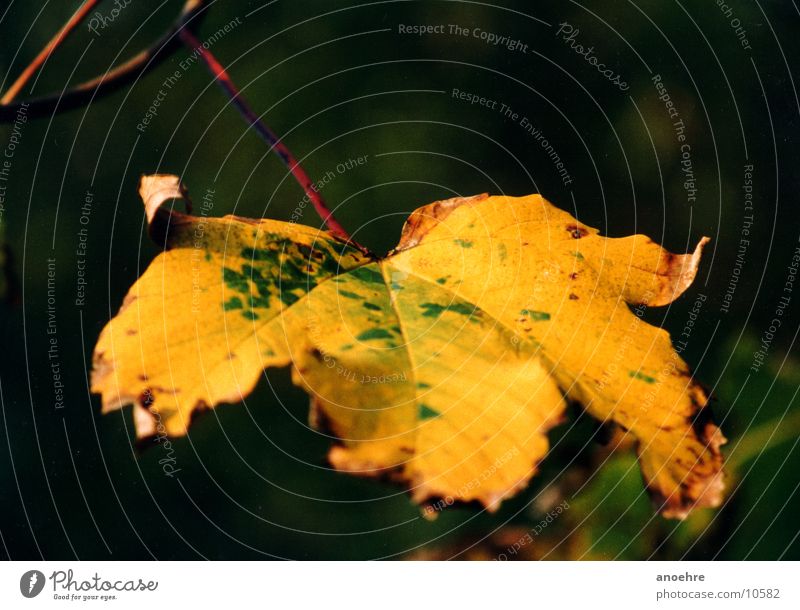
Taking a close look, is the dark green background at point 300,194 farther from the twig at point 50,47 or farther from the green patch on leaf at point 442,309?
the green patch on leaf at point 442,309

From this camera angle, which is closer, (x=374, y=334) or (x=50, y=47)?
(x=374, y=334)

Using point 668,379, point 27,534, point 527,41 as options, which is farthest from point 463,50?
point 27,534

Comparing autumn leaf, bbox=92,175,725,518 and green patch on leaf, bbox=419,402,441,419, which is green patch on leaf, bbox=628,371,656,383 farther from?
green patch on leaf, bbox=419,402,441,419

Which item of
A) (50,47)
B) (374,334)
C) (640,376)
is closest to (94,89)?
(50,47)

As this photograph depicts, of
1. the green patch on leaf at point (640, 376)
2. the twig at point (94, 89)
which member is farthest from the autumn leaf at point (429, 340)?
the twig at point (94, 89)

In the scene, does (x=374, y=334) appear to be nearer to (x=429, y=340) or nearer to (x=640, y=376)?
(x=429, y=340)

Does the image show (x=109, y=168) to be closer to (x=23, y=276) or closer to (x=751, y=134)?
(x=23, y=276)

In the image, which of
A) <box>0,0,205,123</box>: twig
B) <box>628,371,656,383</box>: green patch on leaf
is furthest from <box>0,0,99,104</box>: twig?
<box>628,371,656,383</box>: green patch on leaf
